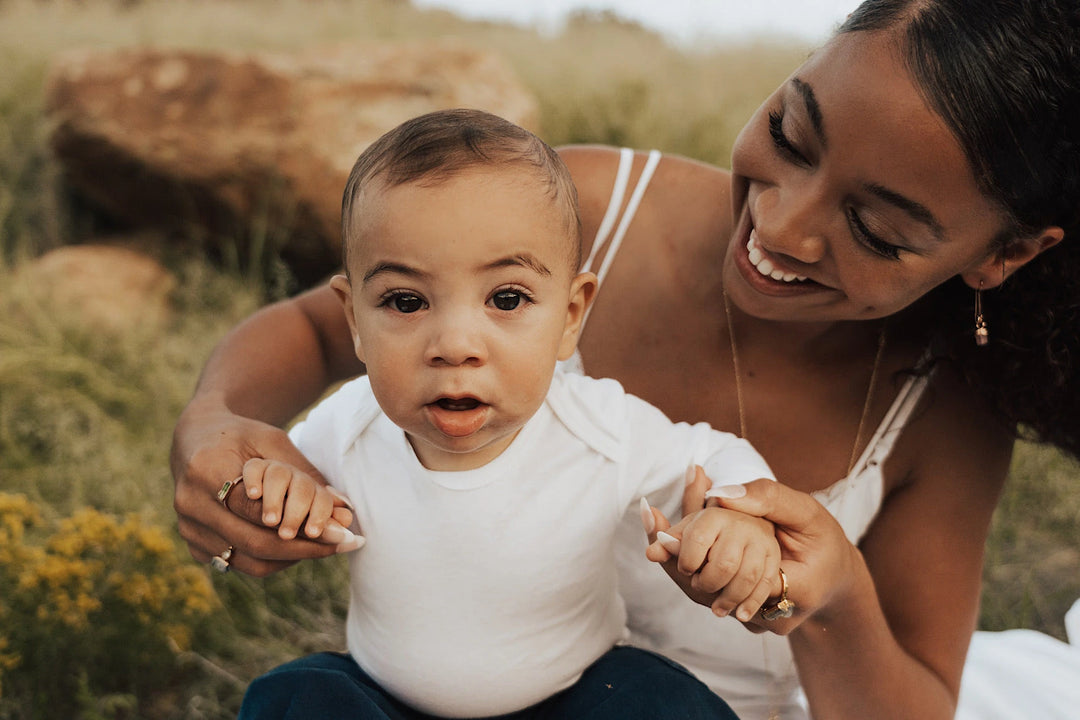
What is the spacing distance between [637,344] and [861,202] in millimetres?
588

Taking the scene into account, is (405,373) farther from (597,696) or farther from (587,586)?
(597,696)

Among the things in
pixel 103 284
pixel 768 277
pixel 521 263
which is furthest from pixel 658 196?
pixel 103 284

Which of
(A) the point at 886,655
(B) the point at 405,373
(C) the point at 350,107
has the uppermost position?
(B) the point at 405,373

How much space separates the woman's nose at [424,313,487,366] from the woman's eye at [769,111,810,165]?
25.3 inches

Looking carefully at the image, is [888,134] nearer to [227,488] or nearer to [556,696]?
[556,696]

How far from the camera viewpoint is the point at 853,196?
5.37 ft

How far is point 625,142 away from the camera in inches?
254

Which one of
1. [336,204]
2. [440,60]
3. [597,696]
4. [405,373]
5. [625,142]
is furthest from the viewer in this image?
[625,142]

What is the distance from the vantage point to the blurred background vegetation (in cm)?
261

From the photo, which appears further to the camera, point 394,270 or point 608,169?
point 608,169

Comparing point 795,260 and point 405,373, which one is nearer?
point 405,373

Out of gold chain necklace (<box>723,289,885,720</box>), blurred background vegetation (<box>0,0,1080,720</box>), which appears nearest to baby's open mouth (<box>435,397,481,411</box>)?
gold chain necklace (<box>723,289,885,720</box>)

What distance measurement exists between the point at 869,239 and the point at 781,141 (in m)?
0.22

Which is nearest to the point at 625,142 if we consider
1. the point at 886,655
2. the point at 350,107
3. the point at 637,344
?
the point at 350,107
